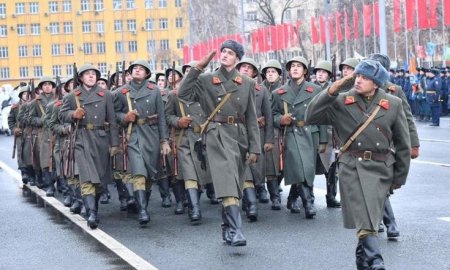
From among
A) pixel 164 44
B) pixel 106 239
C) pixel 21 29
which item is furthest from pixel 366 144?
pixel 21 29

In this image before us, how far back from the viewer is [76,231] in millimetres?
12836

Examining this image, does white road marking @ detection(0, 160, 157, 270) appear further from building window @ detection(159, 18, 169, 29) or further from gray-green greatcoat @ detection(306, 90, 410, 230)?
building window @ detection(159, 18, 169, 29)

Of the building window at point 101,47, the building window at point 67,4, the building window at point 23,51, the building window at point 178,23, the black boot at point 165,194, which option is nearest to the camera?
the black boot at point 165,194

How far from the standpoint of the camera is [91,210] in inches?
520

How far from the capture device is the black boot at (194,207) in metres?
13.0

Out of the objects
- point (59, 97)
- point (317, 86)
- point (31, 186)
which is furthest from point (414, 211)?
point (31, 186)

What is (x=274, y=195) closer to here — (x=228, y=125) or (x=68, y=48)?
(x=228, y=125)

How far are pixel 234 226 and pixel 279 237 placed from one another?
0.89 metres

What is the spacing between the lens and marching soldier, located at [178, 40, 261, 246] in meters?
11.1

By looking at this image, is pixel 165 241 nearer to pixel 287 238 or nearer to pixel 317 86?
pixel 287 238

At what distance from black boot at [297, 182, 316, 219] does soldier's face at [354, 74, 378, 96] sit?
14.0 ft

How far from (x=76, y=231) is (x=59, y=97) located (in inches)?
177

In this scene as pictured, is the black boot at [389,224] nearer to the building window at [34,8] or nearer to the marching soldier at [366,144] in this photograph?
the marching soldier at [366,144]

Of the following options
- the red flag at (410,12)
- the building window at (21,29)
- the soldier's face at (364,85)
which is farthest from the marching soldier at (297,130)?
the building window at (21,29)
